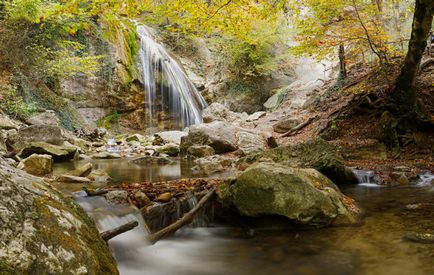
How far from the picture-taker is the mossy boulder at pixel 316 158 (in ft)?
24.4

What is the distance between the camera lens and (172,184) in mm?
5820

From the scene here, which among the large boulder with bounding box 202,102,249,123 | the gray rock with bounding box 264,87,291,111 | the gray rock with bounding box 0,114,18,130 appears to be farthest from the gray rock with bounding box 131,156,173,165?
the gray rock with bounding box 264,87,291,111

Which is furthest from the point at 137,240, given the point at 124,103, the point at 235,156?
the point at 124,103

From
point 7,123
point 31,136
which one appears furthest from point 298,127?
point 7,123

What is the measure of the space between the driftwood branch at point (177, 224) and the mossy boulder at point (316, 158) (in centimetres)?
340

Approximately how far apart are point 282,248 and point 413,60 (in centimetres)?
689

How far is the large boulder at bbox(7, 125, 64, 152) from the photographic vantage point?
10208 mm

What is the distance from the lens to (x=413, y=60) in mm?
8648

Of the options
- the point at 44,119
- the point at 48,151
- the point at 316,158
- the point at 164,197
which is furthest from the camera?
the point at 44,119

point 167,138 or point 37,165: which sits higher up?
point 167,138

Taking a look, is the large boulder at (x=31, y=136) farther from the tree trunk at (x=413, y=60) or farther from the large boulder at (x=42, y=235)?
the tree trunk at (x=413, y=60)

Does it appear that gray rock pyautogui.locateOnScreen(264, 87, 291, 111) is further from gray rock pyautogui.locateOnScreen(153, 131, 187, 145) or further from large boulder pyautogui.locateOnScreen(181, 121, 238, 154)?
large boulder pyautogui.locateOnScreen(181, 121, 238, 154)

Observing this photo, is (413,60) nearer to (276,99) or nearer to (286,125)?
(286,125)

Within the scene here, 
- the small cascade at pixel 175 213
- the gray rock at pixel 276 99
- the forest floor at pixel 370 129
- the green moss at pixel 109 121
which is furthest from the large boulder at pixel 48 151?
the gray rock at pixel 276 99
